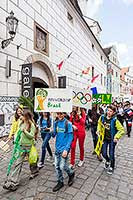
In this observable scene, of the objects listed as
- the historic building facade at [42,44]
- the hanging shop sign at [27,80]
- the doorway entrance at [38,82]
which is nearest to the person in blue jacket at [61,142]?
the historic building facade at [42,44]

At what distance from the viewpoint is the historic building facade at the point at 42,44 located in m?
8.27

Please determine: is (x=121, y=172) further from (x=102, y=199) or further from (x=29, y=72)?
(x=29, y=72)

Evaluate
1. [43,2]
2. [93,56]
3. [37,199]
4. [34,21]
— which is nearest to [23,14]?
[34,21]

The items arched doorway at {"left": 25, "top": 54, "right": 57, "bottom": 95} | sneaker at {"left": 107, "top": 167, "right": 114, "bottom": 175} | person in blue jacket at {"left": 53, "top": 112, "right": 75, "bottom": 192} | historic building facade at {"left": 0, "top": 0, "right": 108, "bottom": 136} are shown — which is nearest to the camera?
→ person in blue jacket at {"left": 53, "top": 112, "right": 75, "bottom": 192}

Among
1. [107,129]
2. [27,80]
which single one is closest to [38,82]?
[27,80]

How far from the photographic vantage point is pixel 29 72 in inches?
348

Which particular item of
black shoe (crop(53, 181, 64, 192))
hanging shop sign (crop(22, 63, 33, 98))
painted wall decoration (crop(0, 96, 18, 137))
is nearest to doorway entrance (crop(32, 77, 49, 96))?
hanging shop sign (crop(22, 63, 33, 98))

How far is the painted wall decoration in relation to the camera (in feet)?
26.0

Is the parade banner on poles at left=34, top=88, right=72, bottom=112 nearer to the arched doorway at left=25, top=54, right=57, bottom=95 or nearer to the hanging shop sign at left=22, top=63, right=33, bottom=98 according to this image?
the hanging shop sign at left=22, top=63, right=33, bottom=98

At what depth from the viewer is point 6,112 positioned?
26.8ft

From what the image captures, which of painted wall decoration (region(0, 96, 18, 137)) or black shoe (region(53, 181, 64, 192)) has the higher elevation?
painted wall decoration (region(0, 96, 18, 137))

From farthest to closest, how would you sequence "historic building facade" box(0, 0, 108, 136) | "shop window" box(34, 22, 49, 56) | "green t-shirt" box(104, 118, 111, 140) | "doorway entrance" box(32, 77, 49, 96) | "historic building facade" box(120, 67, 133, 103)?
"historic building facade" box(120, 67, 133, 103)
"doorway entrance" box(32, 77, 49, 96)
"shop window" box(34, 22, 49, 56)
"historic building facade" box(0, 0, 108, 136)
"green t-shirt" box(104, 118, 111, 140)

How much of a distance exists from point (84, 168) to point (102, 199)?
1.63m

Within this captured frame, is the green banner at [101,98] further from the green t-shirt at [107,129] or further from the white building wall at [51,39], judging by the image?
the green t-shirt at [107,129]
